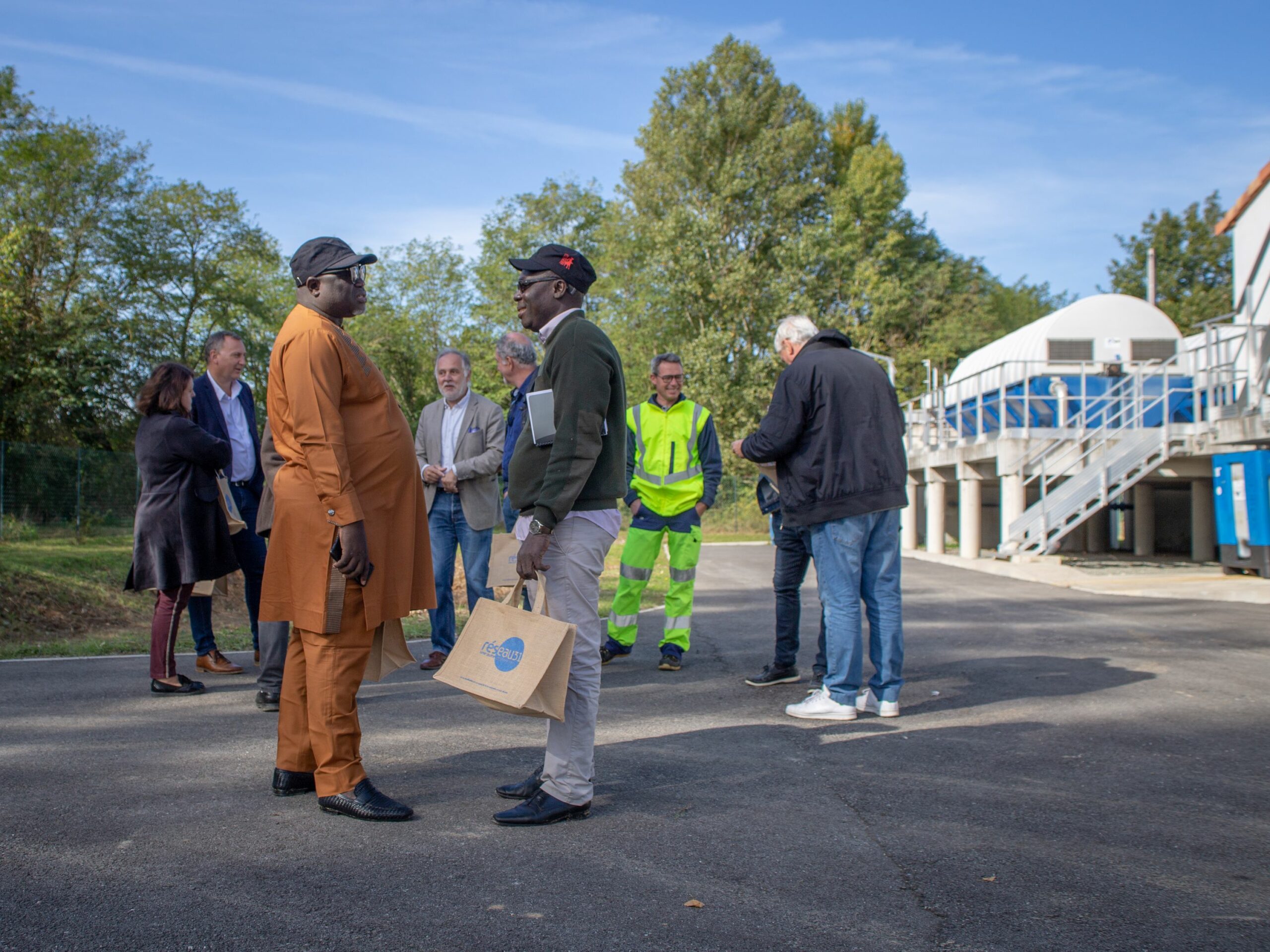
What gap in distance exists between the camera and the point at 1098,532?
83.5 ft

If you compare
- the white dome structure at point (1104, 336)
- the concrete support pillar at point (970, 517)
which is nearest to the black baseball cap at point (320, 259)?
the concrete support pillar at point (970, 517)

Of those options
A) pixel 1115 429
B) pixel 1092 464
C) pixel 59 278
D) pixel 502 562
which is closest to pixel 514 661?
pixel 502 562

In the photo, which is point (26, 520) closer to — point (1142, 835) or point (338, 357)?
point (338, 357)

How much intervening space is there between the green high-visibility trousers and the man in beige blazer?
3.01 ft

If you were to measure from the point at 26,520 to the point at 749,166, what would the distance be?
31.3m

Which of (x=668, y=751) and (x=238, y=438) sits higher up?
(x=238, y=438)

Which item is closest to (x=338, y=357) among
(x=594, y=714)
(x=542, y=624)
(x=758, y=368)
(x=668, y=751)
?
(x=542, y=624)

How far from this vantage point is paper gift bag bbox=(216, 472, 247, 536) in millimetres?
6406

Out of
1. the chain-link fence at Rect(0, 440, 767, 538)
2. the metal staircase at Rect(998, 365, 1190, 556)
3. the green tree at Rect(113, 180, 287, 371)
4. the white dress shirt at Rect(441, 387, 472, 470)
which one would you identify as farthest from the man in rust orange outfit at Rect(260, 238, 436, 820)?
the green tree at Rect(113, 180, 287, 371)

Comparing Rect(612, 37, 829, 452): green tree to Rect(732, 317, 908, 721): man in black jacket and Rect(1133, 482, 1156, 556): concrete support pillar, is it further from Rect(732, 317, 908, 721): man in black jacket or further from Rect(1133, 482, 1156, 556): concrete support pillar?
Rect(732, 317, 908, 721): man in black jacket

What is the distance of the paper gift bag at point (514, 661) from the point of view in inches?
141

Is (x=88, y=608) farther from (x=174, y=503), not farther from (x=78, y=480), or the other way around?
(x=78, y=480)

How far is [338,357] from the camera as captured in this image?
12.3 ft

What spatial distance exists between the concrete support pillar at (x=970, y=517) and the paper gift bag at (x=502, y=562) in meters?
16.2
